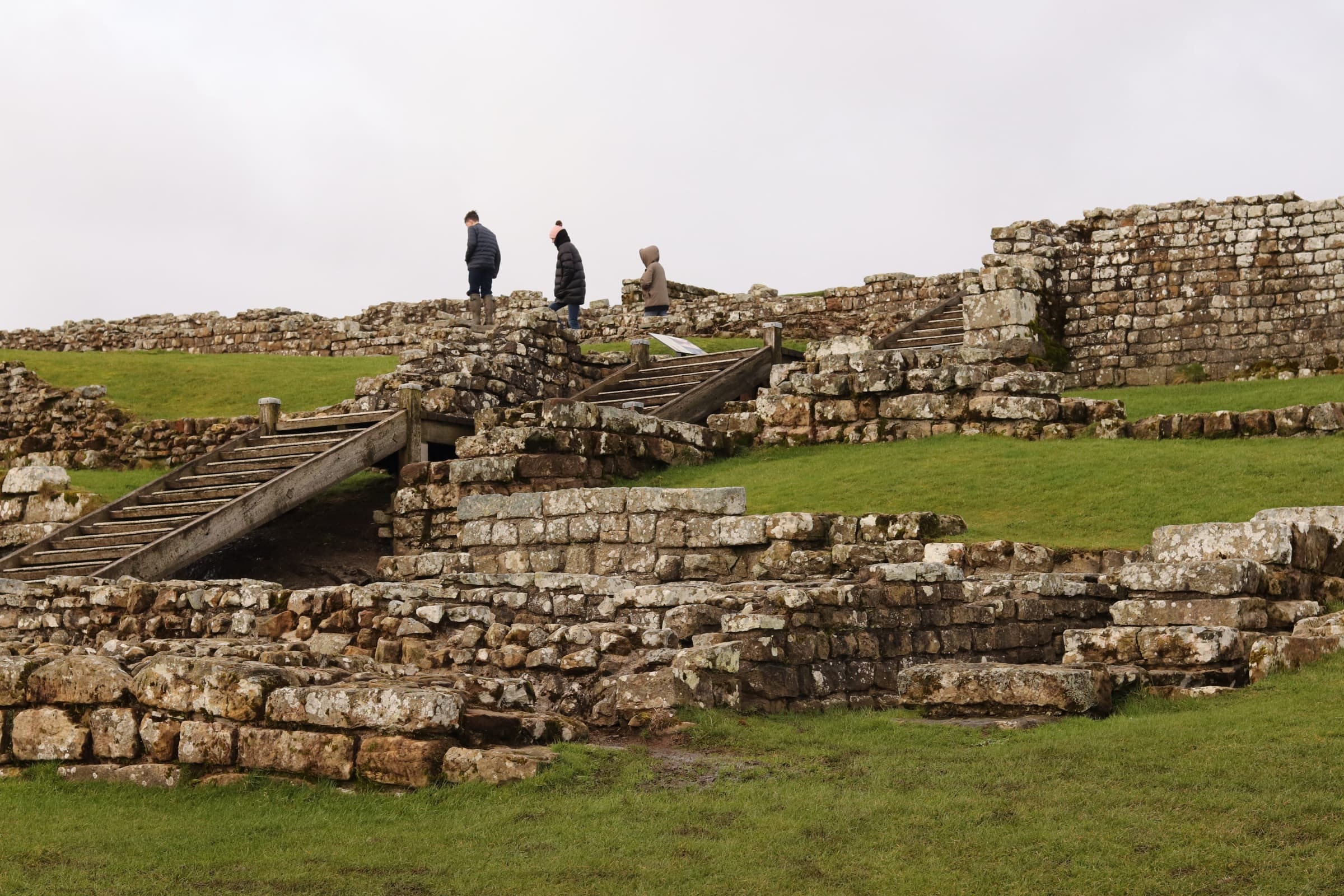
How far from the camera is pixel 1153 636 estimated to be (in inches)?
429

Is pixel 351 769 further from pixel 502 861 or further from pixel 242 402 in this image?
pixel 242 402

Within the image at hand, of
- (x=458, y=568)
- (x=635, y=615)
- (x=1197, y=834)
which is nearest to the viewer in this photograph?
(x=1197, y=834)

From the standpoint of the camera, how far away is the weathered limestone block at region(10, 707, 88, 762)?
872 centimetres

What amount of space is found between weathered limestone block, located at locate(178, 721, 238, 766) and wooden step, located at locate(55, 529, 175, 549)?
9.68 metres

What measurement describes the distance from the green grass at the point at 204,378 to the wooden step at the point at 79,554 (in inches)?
265

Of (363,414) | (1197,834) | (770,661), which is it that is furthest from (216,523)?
(1197,834)

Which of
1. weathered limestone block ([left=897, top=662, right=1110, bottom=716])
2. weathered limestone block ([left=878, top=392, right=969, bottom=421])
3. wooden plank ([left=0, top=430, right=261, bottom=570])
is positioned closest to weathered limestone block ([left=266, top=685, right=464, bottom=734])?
weathered limestone block ([left=897, top=662, right=1110, bottom=716])

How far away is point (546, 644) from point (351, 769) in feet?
10.5

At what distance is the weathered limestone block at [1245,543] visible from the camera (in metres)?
12.0

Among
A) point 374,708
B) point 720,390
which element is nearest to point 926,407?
point 720,390

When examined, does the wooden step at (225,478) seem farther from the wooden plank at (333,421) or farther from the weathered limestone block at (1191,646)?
the weathered limestone block at (1191,646)

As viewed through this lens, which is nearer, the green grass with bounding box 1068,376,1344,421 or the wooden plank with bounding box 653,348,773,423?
the green grass with bounding box 1068,376,1344,421

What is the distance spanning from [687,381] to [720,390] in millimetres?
955

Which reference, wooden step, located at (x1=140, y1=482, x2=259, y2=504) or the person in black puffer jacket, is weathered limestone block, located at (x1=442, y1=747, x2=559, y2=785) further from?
the person in black puffer jacket
